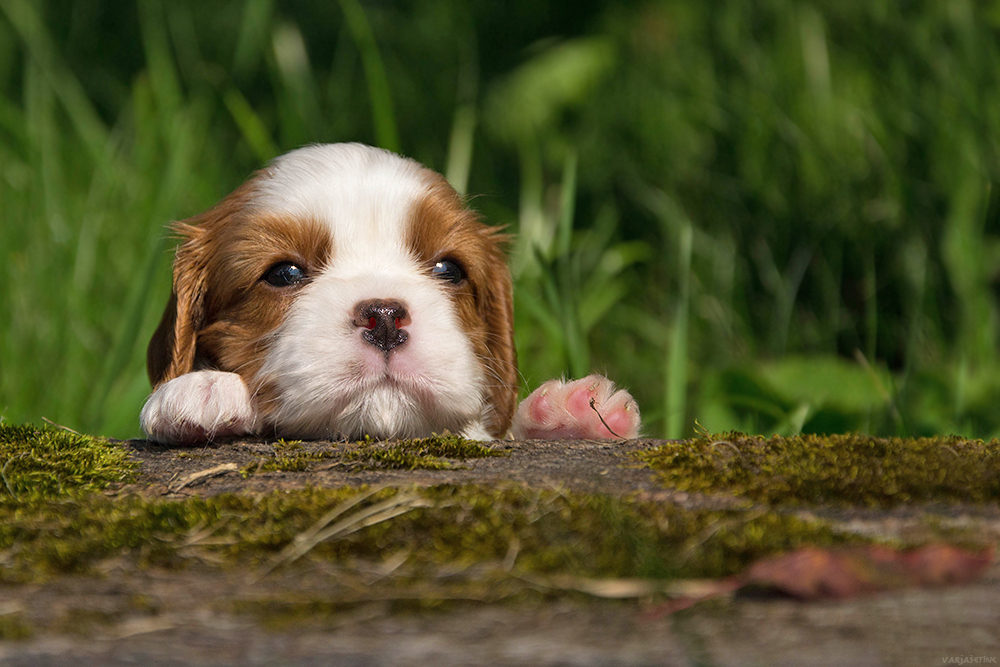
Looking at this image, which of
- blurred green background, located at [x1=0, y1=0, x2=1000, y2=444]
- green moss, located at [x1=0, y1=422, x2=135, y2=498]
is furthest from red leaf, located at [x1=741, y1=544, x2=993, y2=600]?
blurred green background, located at [x1=0, y1=0, x2=1000, y2=444]

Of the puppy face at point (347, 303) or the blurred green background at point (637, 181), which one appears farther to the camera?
the blurred green background at point (637, 181)

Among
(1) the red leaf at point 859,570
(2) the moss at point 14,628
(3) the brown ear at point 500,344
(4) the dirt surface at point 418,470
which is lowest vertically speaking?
(2) the moss at point 14,628

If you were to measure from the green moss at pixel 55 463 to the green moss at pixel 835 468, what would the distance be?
1081 mm

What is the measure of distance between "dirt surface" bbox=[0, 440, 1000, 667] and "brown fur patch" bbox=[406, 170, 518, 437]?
1709 mm

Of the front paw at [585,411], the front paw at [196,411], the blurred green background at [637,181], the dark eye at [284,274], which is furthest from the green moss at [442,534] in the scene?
the blurred green background at [637,181]

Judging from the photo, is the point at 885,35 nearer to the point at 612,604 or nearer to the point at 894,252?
the point at 894,252

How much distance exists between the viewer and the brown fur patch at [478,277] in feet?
10.2

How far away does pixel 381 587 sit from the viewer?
1.39 meters

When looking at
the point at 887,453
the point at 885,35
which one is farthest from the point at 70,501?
the point at 885,35

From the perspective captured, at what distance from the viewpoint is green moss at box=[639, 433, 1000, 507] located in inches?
70.2

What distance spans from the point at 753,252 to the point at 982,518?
367 cm

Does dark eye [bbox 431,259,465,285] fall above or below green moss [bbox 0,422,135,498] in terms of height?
above

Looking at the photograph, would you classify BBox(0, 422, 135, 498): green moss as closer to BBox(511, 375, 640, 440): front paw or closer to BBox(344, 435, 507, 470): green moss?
BBox(344, 435, 507, 470): green moss

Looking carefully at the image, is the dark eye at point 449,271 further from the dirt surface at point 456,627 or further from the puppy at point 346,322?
the dirt surface at point 456,627
